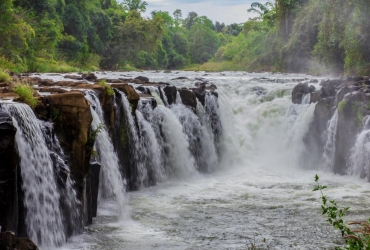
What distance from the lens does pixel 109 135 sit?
46.4 ft

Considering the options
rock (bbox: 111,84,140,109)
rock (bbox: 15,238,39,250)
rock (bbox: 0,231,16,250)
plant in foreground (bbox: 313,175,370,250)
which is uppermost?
rock (bbox: 111,84,140,109)

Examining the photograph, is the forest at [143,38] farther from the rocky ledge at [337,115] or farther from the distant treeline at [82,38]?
the rocky ledge at [337,115]

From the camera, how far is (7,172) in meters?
8.23

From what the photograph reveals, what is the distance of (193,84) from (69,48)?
897 inches

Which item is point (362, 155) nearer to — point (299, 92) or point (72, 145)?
point (299, 92)

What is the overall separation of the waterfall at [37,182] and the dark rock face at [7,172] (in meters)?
0.76

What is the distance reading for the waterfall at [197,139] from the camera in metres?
19.5

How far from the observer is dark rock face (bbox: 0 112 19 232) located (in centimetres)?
809

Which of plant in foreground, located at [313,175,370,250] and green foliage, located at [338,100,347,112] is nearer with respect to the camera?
plant in foreground, located at [313,175,370,250]

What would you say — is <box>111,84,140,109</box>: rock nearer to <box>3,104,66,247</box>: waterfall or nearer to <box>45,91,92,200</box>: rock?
<box>45,91,92,200</box>: rock

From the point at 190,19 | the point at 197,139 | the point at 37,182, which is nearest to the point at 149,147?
the point at 197,139

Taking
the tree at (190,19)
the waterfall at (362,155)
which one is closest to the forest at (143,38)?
the waterfall at (362,155)

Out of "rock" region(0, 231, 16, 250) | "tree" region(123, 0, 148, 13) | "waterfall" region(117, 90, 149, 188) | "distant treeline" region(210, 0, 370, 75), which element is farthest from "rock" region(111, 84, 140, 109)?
"tree" region(123, 0, 148, 13)

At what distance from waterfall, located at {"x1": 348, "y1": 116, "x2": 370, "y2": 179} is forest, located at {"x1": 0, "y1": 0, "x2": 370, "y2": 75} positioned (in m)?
10.2
